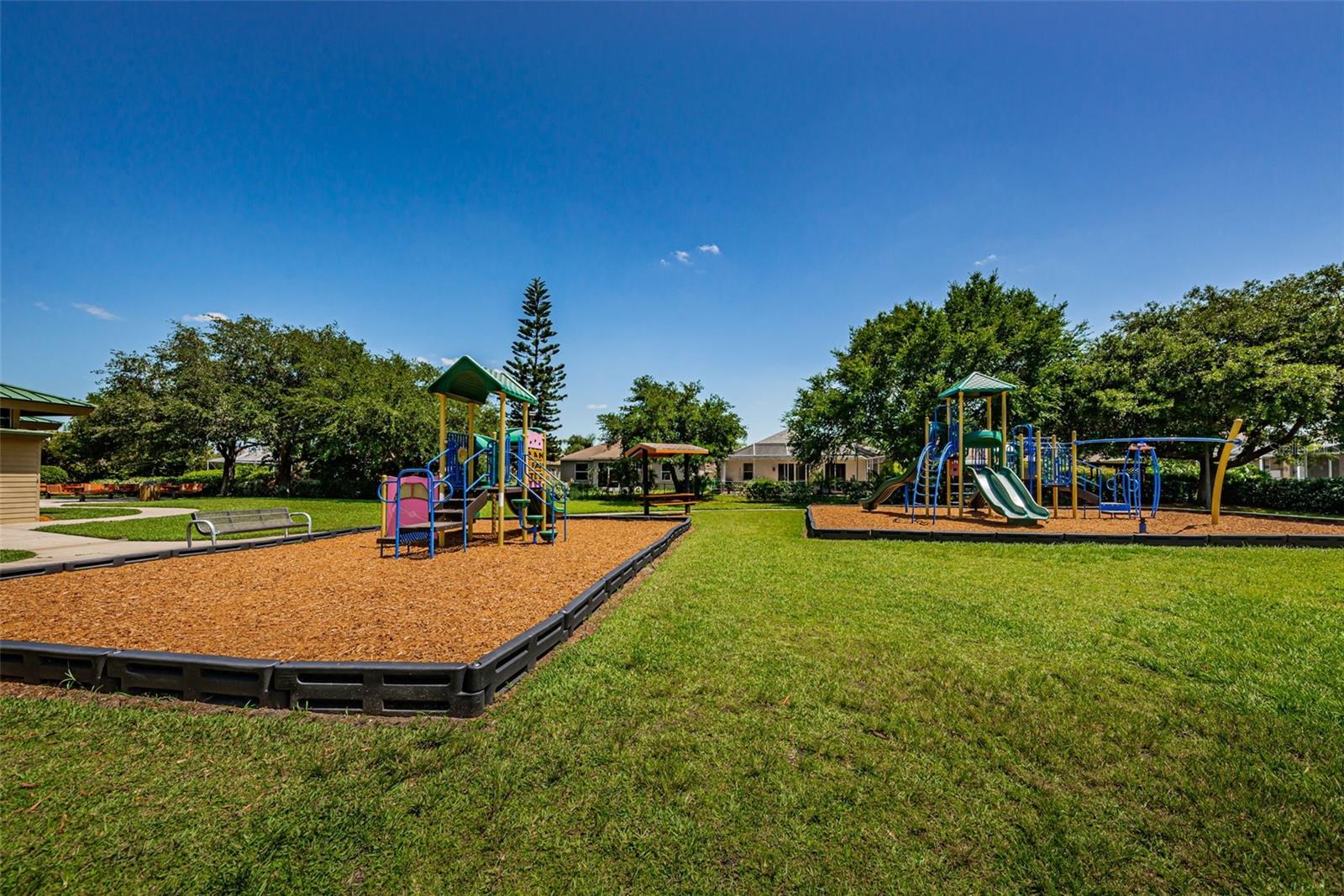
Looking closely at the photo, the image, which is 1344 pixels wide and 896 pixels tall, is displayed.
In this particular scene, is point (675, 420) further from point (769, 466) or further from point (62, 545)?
point (62, 545)

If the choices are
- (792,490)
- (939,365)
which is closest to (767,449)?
(792,490)

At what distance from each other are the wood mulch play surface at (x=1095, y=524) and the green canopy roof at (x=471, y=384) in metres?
7.67

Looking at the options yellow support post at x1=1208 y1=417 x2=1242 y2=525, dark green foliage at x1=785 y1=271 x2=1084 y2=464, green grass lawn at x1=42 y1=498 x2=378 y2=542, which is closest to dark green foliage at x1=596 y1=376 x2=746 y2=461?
dark green foliage at x1=785 y1=271 x2=1084 y2=464

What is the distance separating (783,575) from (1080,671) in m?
3.76

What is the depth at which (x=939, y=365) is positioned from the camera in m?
22.6

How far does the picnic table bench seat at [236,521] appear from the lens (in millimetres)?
9258

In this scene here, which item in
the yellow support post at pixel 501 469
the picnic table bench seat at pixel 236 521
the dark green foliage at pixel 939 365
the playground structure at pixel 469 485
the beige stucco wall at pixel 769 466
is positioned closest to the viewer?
the picnic table bench seat at pixel 236 521

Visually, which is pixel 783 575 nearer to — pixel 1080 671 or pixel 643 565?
pixel 643 565

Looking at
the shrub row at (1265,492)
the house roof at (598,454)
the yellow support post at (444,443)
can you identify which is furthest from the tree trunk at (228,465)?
the shrub row at (1265,492)

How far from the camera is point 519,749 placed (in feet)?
9.26

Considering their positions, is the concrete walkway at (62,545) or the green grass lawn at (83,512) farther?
the green grass lawn at (83,512)

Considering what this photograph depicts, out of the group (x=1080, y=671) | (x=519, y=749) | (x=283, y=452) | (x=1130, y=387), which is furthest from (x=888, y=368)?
(x=283, y=452)

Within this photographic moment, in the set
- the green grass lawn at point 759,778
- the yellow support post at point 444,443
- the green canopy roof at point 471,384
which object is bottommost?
the green grass lawn at point 759,778

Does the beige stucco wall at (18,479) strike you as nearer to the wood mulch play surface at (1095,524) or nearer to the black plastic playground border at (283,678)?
the black plastic playground border at (283,678)
